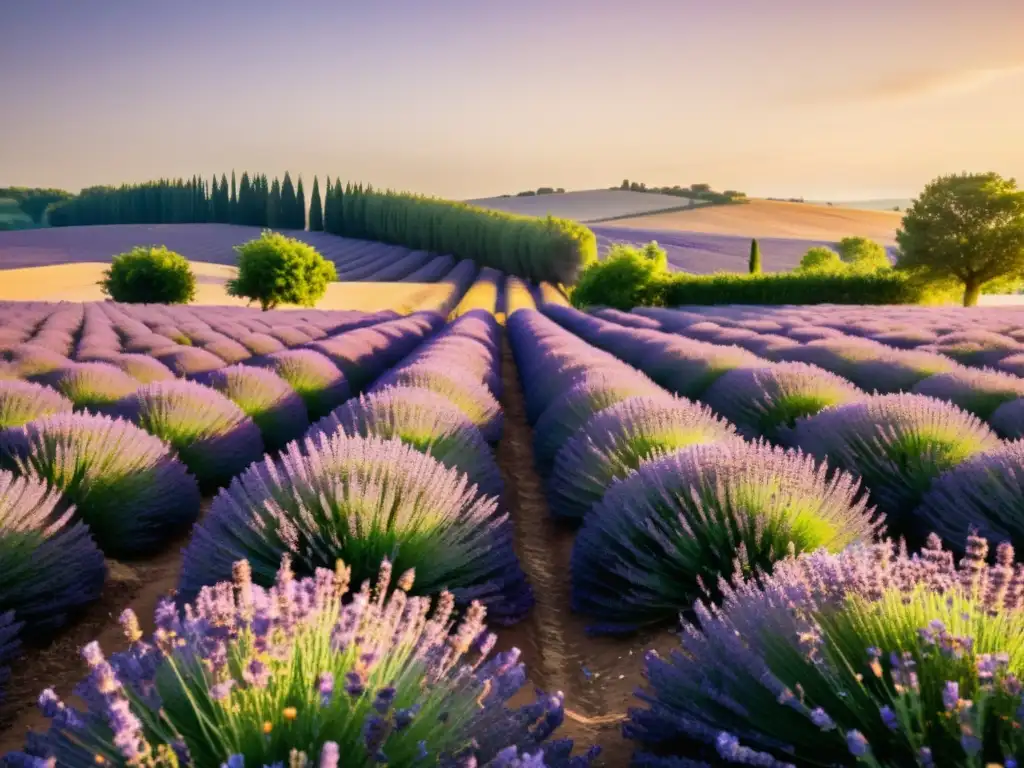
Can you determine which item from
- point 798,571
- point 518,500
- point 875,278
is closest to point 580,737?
point 798,571

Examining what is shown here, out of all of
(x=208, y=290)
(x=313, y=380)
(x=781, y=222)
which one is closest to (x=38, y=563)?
(x=313, y=380)

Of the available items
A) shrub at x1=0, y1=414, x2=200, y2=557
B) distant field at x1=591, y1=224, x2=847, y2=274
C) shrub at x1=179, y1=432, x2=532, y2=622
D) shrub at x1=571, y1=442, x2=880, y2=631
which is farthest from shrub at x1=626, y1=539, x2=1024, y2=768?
distant field at x1=591, y1=224, x2=847, y2=274

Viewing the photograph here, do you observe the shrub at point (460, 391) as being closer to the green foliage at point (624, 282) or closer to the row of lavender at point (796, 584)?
the row of lavender at point (796, 584)

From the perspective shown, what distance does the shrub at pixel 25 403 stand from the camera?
17.9 feet

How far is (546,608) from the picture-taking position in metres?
3.63

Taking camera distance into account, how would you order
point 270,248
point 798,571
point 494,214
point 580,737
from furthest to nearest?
point 494,214 < point 270,248 < point 580,737 < point 798,571

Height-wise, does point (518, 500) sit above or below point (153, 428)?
below

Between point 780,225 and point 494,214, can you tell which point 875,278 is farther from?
point 780,225

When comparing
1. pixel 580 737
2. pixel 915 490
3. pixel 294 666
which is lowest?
pixel 580 737

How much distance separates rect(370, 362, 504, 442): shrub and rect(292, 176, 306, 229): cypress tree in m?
90.6

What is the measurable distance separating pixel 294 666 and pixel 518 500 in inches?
159

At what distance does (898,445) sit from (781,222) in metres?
87.4

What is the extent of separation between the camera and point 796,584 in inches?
76.6

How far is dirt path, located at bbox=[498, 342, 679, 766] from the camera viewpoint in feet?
8.09
